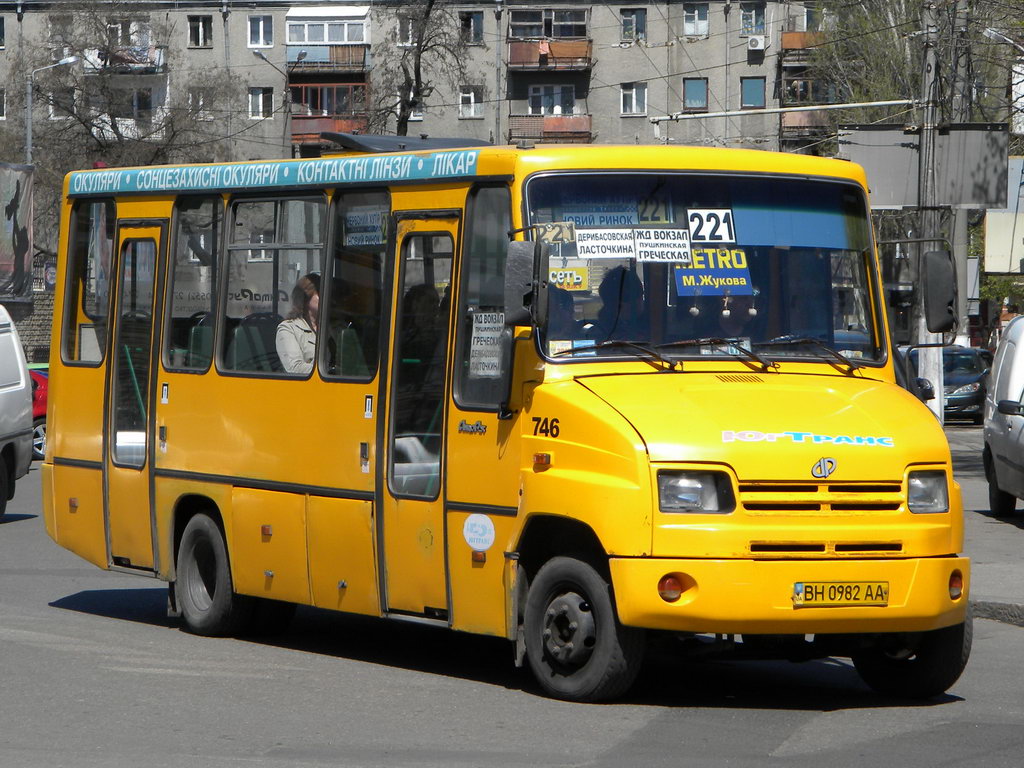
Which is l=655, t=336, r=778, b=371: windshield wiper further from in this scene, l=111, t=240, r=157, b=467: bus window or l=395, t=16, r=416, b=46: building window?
l=395, t=16, r=416, b=46: building window

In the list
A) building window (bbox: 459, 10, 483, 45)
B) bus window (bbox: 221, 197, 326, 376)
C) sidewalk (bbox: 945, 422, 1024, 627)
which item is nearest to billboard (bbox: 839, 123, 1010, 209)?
sidewalk (bbox: 945, 422, 1024, 627)

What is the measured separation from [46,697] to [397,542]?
6.05ft

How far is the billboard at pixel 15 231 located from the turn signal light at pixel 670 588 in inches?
1103

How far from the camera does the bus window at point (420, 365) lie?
899 cm

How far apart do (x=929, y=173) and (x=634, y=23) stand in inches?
1916

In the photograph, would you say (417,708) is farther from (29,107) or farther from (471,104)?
(471,104)

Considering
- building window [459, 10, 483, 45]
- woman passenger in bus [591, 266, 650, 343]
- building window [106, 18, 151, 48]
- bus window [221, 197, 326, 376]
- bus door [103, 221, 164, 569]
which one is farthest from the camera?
building window [459, 10, 483, 45]

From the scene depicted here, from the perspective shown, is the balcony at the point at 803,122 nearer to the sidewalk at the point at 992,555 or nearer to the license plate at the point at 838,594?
the sidewalk at the point at 992,555

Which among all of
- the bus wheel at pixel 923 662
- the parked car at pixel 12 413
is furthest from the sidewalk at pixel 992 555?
the parked car at pixel 12 413

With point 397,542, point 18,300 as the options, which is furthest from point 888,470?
point 18,300

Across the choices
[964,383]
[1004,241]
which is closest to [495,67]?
[964,383]

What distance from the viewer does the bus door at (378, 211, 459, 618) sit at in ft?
29.4

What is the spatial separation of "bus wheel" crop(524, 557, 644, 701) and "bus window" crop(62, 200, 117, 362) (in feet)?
15.3

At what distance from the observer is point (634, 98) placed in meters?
72.3
